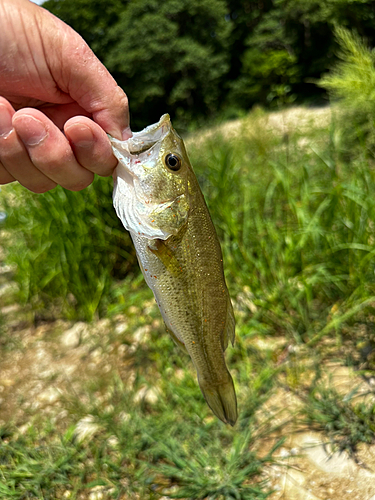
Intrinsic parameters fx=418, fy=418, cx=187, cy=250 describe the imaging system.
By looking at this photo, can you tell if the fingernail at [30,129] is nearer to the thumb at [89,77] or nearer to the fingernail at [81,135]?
the fingernail at [81,135]

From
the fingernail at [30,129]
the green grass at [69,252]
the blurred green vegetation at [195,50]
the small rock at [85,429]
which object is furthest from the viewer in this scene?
the blurred green vegetation at [195,50]

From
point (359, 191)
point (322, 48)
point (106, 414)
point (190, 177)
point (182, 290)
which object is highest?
point (190, 177)

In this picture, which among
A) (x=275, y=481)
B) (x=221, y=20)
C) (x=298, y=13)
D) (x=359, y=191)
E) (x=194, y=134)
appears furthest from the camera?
(x=221, y=20)

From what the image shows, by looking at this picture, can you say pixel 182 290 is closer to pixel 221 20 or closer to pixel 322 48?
pixel 322 48

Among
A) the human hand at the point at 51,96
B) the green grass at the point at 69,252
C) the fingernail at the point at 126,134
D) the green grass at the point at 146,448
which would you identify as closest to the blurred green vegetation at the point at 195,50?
the green grass at the point at 69,252

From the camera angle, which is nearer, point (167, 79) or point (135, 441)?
point (135, 441)

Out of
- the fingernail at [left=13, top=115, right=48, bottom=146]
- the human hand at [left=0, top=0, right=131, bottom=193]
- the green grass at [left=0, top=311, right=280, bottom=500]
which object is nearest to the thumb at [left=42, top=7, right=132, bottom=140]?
the human hand at [left=0, top=0, right=131, bottom=193]

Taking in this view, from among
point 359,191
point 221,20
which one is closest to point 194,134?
point 359,191
